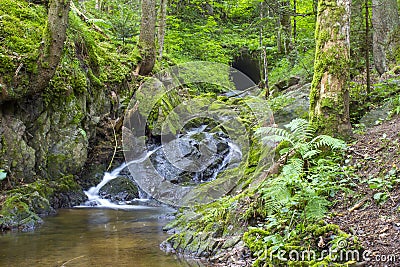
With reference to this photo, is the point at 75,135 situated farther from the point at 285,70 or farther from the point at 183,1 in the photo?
the point at 183,1

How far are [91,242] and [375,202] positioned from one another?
394cm

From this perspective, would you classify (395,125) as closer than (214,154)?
Yes

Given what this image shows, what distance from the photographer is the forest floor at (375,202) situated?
10.3 feet

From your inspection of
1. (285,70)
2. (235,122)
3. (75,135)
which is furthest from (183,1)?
(75,135)

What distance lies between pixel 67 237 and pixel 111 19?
12.3 meters

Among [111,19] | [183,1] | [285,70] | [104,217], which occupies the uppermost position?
[183,1]

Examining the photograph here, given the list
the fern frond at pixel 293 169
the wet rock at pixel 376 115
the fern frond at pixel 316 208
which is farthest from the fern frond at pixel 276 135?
the wet rock at pixel 376 115

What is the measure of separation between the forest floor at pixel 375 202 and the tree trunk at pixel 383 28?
384 centimetres

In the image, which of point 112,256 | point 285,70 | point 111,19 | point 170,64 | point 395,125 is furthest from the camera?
point 170,64

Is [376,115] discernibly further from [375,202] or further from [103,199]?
[103,199]

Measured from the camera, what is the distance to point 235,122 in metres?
11.7

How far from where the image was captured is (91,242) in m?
5.56

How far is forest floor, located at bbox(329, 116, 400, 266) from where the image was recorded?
3.15 meters

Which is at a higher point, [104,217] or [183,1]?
[183,1]
